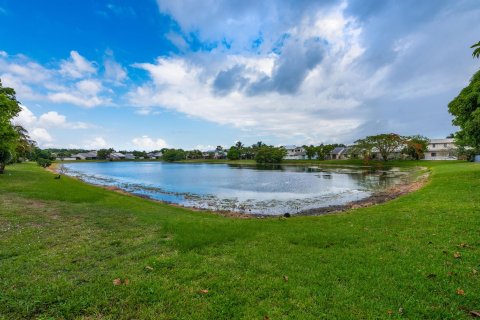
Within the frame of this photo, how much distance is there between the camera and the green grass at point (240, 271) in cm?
425

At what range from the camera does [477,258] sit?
596 cm

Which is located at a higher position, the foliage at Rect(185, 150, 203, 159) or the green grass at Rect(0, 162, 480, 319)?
the foliage at Rect(185, 150, 203, 159)

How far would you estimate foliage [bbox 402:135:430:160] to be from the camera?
77562 millimetres

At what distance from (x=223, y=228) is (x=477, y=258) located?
7.69m

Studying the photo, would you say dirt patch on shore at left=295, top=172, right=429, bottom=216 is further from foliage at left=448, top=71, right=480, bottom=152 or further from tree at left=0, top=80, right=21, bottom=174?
tree at left=0, top=80, right=21, bottom=174

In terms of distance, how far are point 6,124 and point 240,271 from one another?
1079 inches

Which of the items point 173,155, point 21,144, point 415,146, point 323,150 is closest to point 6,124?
point 21,144

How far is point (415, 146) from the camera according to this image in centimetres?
7650

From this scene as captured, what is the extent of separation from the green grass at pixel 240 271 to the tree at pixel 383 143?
80.1m

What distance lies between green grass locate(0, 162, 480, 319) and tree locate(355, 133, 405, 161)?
80.1 metres

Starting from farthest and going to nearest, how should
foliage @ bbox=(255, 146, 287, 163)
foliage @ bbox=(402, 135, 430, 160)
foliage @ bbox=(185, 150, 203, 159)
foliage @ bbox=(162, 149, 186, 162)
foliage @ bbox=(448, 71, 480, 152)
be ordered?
foliage @ bbox=(185, 150, 203, 159)
foliage @ bbox=(162, 149, 186, 162)
foliage @ bbox=(255, 146, 287, 163)
foliage @ bbox=(402, 135, 430, 160)
foliage @ bbox=(448, 71, 480, 152)

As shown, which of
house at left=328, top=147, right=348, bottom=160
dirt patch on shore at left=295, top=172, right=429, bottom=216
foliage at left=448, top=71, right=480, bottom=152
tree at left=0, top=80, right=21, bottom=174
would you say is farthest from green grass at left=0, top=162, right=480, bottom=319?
house at left=328, top=147, right=348, bottom=160

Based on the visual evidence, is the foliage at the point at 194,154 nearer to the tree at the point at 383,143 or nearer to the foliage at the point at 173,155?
the foliage at the point at 173,155

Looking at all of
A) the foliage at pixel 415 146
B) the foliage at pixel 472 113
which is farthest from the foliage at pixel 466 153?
the foliage at pixel 472 113
